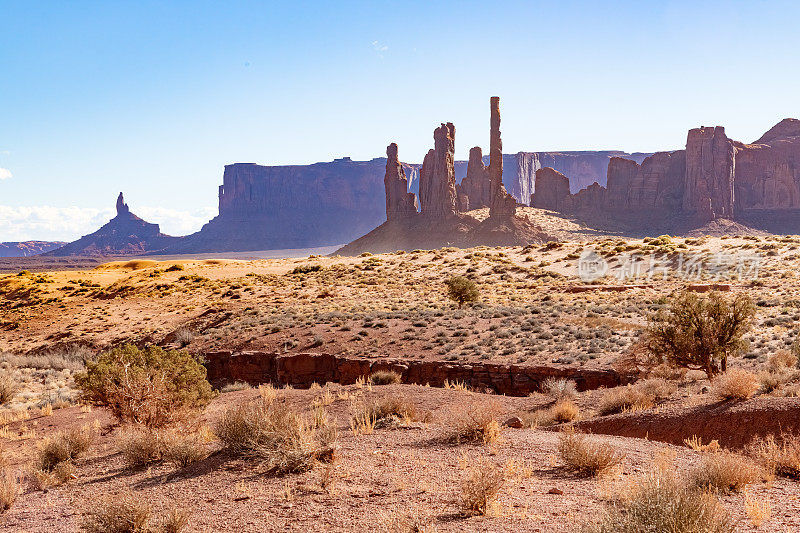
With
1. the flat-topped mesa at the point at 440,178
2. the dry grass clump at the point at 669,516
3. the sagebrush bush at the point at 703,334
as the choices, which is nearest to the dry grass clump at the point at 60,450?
the dry grass clump at the point at 669,516

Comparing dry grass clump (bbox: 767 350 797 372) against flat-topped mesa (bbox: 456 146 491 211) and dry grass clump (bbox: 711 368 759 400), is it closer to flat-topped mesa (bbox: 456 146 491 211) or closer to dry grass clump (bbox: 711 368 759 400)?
dry grass clump (bbox: 711 368 759 400)

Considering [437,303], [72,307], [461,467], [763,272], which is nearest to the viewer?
[461,467]

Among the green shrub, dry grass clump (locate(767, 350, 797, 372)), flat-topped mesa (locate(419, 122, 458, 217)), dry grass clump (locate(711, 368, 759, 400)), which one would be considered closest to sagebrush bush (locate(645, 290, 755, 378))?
dry grass clump (locate(767, 350, 797, 372))

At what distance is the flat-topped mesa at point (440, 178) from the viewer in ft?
375

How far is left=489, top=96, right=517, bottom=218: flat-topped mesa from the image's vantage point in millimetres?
102375

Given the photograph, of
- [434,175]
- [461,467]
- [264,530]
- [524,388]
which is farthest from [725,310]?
[434,175]

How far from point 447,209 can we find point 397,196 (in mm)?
12779

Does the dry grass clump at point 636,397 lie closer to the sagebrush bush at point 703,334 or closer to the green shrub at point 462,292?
the sagebrush bush at point 703,334

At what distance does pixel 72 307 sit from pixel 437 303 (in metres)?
25.9

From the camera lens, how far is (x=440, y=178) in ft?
379

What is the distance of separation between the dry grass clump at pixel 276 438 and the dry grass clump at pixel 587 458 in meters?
3.26

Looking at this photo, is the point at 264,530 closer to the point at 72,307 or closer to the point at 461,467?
the point at 461,467

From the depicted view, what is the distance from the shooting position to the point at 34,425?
15828 millimetres

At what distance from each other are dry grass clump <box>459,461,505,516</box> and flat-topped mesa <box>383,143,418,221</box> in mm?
113546
